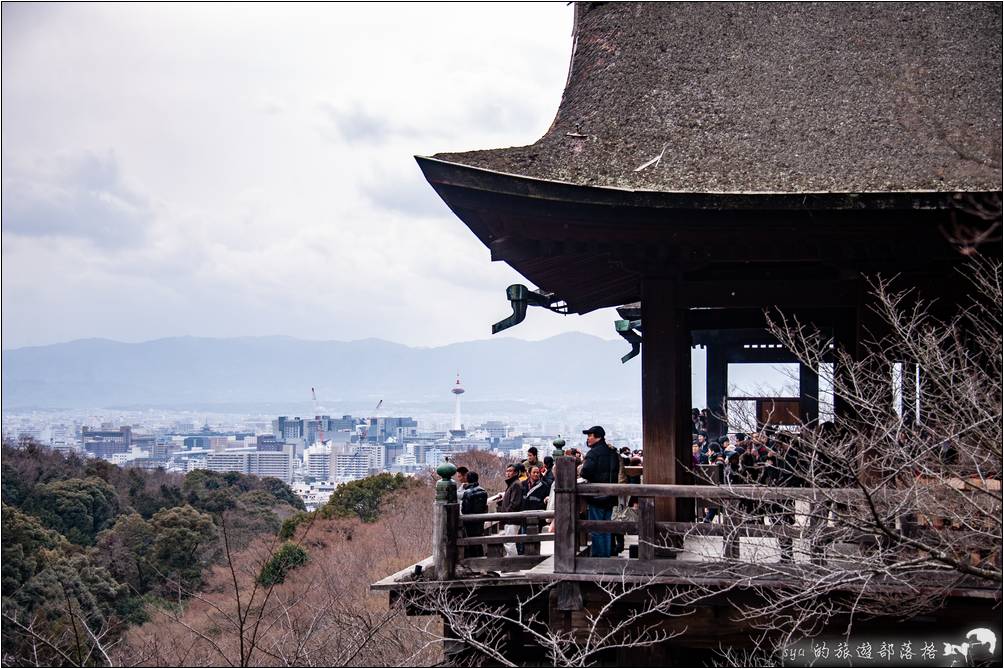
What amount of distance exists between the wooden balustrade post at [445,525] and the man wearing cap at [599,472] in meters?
1.14

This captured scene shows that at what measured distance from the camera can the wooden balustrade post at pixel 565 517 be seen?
8570 millimetres

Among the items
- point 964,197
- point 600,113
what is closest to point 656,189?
point 600,113

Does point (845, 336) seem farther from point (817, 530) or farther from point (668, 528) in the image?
point (817, 530)

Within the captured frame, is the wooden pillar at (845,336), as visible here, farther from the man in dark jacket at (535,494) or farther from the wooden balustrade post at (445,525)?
the wooden balustrade post at (445,525)

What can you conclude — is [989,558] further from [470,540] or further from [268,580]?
[268,580]

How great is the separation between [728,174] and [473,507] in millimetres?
3895

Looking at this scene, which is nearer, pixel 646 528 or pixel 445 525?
pixel 646 528

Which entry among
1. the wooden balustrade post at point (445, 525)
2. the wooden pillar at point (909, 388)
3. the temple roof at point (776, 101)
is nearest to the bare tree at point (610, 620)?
the wooden balustrade post at point (445, 525)

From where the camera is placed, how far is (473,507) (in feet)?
34.6

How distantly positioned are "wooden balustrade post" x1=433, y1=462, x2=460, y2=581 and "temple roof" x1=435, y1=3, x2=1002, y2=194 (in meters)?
2.76

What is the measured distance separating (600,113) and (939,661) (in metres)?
5.11

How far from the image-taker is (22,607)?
1335 inches

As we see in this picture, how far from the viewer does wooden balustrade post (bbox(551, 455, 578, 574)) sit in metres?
8.57

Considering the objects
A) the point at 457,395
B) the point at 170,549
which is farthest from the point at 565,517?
the point at 457,395
